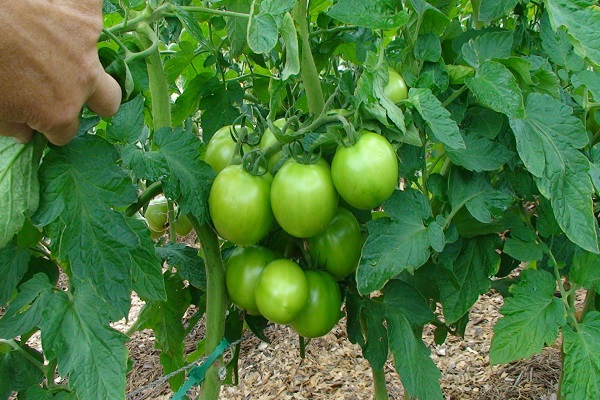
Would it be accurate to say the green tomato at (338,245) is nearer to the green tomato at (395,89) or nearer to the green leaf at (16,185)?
the green tomato at (395,89)

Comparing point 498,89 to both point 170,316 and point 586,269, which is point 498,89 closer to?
point 586,269

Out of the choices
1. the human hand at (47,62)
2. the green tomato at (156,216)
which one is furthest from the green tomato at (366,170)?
the green tomato at (156,216)

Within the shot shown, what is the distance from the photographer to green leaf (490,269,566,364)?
92 centimetres

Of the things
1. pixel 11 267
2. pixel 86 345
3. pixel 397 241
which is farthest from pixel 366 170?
pixel 11 267

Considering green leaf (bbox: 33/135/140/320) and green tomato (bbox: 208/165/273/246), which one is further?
green tomato (bbox: 208/165/273/246)

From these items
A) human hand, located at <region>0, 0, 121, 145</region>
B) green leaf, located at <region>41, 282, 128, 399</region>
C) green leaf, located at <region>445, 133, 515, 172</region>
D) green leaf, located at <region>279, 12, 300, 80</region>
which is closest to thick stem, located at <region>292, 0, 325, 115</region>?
green leaf, located at <region>279, 12, 300, 80</region>

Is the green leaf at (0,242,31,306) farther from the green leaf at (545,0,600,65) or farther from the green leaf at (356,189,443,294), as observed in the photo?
the green leaf at (545,0,600,65)

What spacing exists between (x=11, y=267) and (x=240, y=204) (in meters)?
0.43

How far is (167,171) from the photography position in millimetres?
882

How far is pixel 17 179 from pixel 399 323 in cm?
64

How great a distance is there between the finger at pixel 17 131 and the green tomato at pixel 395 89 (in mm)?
502

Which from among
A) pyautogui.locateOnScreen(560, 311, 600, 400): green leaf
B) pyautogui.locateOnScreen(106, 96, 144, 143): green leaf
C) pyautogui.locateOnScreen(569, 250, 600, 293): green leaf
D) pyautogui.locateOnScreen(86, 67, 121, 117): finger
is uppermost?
pyautogui.locateOnScreen(86, 67, 121, 117): finger

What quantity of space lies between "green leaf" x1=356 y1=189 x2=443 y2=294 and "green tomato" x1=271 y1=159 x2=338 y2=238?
0.08 m

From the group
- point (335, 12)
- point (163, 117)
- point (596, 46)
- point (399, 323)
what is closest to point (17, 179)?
point (163, 117)
